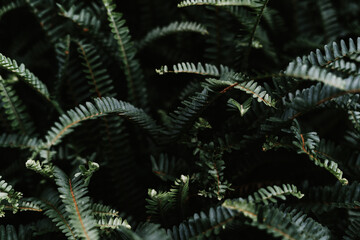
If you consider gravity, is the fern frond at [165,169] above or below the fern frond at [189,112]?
below

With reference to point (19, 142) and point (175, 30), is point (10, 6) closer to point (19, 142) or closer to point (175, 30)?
point (19, 142)

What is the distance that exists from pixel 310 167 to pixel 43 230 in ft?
3.68

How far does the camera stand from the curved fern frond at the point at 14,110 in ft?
4.36

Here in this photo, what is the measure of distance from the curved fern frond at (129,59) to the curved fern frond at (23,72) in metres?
0.36

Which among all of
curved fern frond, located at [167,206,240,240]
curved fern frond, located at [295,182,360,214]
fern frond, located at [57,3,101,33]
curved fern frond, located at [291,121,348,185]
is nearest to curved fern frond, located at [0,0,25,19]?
fern frond, located at [57,3,101,33]

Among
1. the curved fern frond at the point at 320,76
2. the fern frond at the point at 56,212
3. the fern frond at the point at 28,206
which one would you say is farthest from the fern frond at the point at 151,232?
the curved fern frond at the point at 320,76

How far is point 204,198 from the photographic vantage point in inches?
50.3

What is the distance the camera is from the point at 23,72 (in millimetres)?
1204

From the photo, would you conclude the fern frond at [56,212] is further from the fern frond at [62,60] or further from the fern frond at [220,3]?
the fern frond at [220,3]

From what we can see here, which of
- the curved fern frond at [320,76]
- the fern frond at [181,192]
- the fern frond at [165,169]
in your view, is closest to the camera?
the curved fern frond at [320,76]

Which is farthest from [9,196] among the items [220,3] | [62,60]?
[220,3]

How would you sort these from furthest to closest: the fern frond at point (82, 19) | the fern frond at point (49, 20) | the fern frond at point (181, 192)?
1. the fern frond at point (49, 20)
2. the fern frond at point (82, 19)
3. the fern frond at point (181, 192)

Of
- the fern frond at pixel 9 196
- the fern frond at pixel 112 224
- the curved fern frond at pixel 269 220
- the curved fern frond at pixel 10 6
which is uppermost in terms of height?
the curved fern frond at pixel 10 6

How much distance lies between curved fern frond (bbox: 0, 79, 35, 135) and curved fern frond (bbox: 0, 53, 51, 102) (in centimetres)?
13
